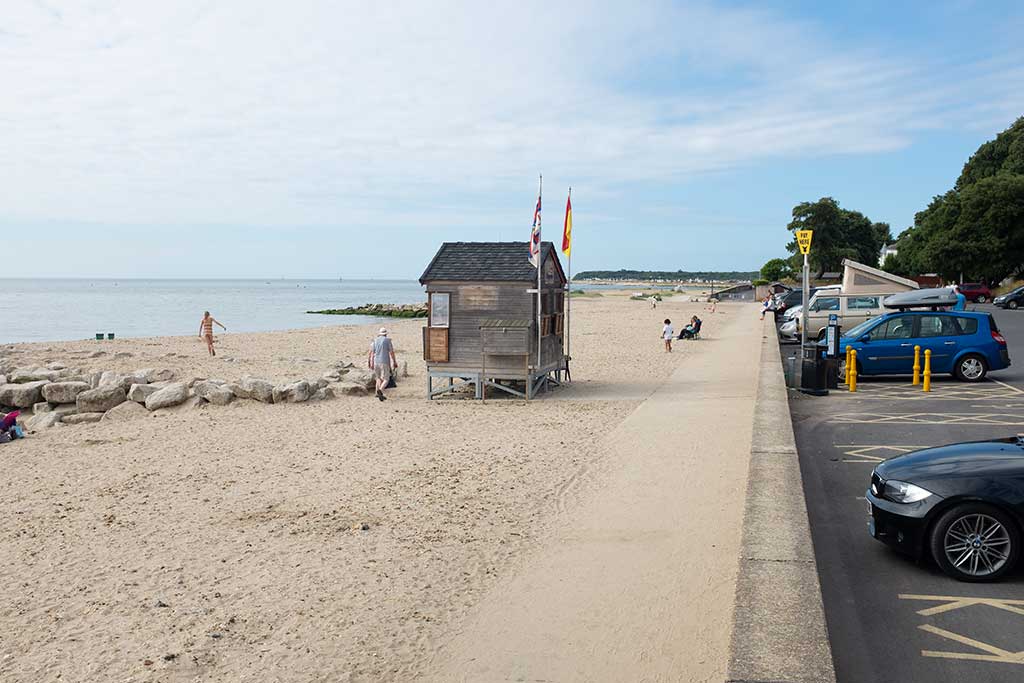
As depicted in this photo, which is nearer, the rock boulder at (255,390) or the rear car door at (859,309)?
the rock boulder at (255,390)

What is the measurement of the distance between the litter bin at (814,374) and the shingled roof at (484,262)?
18.4 feet

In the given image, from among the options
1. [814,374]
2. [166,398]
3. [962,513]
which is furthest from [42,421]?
[962,513]

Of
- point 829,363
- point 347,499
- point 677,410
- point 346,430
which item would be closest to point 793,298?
point 829,363

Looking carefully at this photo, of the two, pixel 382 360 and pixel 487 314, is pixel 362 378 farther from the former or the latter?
pixel 487 314

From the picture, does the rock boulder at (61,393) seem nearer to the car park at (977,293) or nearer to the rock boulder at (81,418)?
the rock boulder at (81,418)

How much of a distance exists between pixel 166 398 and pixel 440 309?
19.1 feet

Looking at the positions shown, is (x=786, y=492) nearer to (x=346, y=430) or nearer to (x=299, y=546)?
Answer: (x=299, y=546)

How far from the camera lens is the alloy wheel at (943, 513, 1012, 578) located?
6.45 m

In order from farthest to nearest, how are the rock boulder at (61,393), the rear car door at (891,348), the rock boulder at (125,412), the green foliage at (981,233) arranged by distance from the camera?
the green foliage at (981,233) → the rock boulder at (61,393) → the rear car door at (891,348) → the rock boulder at (125,412)

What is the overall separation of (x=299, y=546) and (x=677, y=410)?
877 centimetres

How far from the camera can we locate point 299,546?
7.91m

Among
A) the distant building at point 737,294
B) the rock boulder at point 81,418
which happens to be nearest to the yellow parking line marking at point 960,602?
the rock boulder at point 81,418

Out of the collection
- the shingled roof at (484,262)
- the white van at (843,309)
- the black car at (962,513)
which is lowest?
the black car at (962,513)

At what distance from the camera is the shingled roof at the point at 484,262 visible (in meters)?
17.6
